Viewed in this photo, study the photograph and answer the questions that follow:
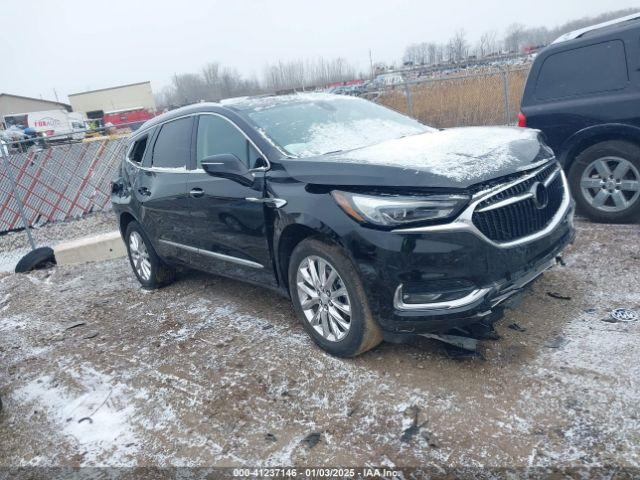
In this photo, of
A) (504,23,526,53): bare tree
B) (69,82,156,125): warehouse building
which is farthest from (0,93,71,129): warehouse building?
(504,23,526,53): bare tree

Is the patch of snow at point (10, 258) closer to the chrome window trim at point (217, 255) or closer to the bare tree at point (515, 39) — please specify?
the chrome window trim at point (217, 255)

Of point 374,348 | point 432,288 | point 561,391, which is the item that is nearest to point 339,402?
point 374,348

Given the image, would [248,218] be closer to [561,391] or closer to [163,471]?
[163,471]

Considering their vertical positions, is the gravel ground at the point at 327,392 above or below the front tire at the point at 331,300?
below

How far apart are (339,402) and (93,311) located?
139 inches

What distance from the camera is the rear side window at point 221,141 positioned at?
12.7ft

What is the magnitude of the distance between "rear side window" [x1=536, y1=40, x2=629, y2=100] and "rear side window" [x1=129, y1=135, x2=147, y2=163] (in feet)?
14.4

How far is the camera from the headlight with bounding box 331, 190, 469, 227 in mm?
2855

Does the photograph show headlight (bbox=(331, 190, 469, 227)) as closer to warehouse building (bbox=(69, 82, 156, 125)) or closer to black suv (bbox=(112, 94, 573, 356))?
black suv (bbox=(112, 94, 573, 356))

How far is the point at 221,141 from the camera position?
418 cm

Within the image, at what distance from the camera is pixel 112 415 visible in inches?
131

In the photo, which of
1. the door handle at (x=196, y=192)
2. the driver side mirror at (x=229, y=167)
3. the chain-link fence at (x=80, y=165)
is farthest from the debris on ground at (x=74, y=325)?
the chain-link fence at (x=80, y=165)

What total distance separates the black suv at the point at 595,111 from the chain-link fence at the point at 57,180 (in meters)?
9.41

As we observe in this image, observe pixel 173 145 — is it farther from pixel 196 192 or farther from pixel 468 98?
pixel 468 98
